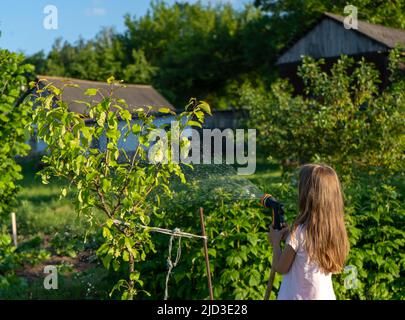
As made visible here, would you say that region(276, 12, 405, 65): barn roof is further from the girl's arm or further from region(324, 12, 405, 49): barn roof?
the girl's arm

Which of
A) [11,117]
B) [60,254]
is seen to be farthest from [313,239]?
[60,254]

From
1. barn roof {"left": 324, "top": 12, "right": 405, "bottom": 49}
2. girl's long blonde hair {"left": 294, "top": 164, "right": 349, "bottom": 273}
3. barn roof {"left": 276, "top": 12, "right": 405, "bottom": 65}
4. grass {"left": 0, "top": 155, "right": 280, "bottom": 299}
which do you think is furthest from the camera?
barn roof {"left": 276, "top": 12, "right": 405, "bottom": 65}

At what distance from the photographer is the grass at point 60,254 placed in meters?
6.30

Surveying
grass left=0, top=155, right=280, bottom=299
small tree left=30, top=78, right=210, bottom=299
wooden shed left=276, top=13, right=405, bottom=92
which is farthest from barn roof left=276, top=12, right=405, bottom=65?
small tree left=30, top=78, right=210, bottom=299

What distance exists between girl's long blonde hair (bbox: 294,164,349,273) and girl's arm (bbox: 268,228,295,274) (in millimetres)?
84

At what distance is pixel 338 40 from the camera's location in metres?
28.4

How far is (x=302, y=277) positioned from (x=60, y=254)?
6.40 m

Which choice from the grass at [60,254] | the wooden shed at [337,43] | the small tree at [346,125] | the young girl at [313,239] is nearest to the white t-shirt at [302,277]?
the young girl at [313,239]

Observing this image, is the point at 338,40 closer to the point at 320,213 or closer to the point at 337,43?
the point at 337,43

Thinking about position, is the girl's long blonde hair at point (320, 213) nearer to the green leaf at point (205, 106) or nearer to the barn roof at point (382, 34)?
the green leaf at point (205, 106)

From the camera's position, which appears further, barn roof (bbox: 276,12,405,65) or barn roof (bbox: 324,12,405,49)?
barn roof (bbox: 276,12,405,65)

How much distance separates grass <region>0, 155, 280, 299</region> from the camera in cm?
630

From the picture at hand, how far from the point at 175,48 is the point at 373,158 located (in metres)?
35.2

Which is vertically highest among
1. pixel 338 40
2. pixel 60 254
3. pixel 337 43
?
pixel 338 40
